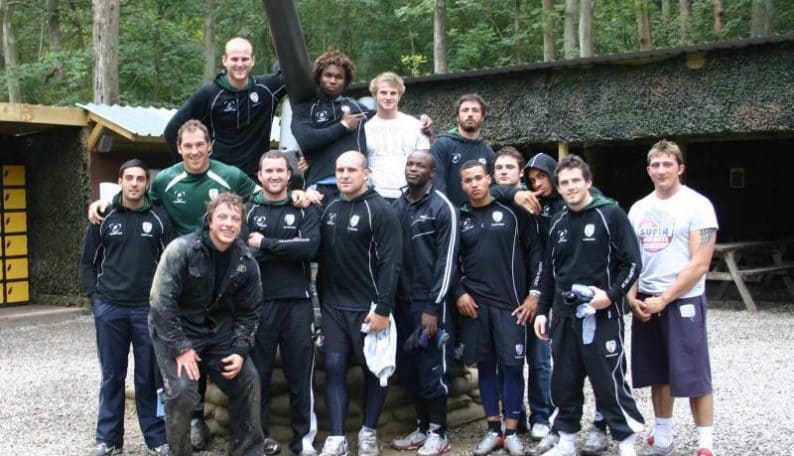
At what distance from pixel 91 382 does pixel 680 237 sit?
5.82 m

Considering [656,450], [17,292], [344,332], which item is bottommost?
[656,450]

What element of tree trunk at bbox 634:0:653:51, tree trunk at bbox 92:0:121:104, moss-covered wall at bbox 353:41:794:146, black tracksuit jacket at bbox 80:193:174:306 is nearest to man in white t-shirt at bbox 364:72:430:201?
black tracksuit jacket at bbox 80:193:174:306

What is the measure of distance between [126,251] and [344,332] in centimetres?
149

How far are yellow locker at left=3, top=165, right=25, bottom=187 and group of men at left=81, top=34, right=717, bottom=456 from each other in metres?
8.97

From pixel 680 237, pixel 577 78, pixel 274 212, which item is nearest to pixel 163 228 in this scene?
pixel 274 212

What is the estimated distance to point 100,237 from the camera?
5551mm

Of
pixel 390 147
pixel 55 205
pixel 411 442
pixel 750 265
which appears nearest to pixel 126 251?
pixel 390 147

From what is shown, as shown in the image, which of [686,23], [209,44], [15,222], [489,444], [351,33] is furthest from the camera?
[351,33]

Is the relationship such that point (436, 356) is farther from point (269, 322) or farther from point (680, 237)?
point (680, 237)

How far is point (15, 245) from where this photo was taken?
44.9ft

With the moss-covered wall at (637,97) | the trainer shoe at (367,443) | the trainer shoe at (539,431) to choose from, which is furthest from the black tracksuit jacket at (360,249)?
the moss-covered wall at (637,97)

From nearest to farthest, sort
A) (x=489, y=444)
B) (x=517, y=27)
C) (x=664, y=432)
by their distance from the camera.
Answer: (x=664, y=432) → (x=489, y=444) → (x=517, y=27)

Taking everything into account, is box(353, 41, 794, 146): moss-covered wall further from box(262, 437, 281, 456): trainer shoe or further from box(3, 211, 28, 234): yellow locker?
box(262, 437, 281, 456): trainer shoe

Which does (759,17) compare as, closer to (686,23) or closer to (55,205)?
(686,23)
